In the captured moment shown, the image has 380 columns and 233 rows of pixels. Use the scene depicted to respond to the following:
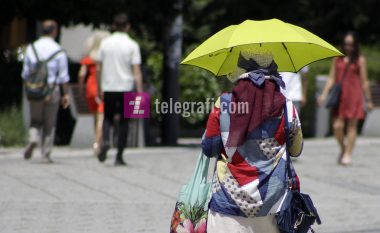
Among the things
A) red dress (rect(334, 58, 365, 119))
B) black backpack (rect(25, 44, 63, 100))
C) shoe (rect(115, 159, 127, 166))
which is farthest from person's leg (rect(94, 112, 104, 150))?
red dress (rect(334, 58, 365, 119))

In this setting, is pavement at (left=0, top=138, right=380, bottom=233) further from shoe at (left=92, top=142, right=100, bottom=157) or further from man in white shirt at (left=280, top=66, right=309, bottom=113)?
man in white shirt at (left=280, top=66, right=309, bottom=113)

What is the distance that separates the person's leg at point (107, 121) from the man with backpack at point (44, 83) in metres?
0.55

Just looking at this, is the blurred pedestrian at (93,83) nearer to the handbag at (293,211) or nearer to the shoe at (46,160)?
the shoe at (46,160)

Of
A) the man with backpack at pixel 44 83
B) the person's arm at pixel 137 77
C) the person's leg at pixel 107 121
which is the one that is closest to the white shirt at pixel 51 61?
the man with backpack at pixel 44 83

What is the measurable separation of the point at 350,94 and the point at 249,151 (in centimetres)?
736

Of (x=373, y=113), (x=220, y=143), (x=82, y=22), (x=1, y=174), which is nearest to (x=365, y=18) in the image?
(x=373, y=113)

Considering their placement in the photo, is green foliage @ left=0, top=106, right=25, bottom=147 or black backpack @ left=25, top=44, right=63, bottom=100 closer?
black backpack @ left=25, top=44, right=63, bottom=100

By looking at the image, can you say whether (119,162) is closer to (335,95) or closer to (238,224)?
(335,95)

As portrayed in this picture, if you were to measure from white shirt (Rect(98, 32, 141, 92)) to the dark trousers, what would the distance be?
0.09m

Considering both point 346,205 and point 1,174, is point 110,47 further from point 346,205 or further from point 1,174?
point 346,205

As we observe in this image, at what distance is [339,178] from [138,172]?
7.69 ft

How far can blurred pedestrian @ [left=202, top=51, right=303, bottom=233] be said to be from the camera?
5.08m

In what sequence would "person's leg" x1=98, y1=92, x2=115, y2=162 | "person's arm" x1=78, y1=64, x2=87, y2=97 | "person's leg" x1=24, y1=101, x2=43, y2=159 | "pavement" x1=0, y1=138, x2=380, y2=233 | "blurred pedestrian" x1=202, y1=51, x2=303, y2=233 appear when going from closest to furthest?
1. "blurred pedestrian" x1=202, y1=51, x2=303, y2=233
2. "pavement" x1=0, y1=138, x2=380, y2=233
3. "person's leg" x1=98, y1=92, x2=115, y2=162
4. "person's leg" x1=24, y1=101, x2=43, y2=159
5. "person's arm" x1=78, y1=64, x2=87, y2=97

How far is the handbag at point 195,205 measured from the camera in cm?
521
